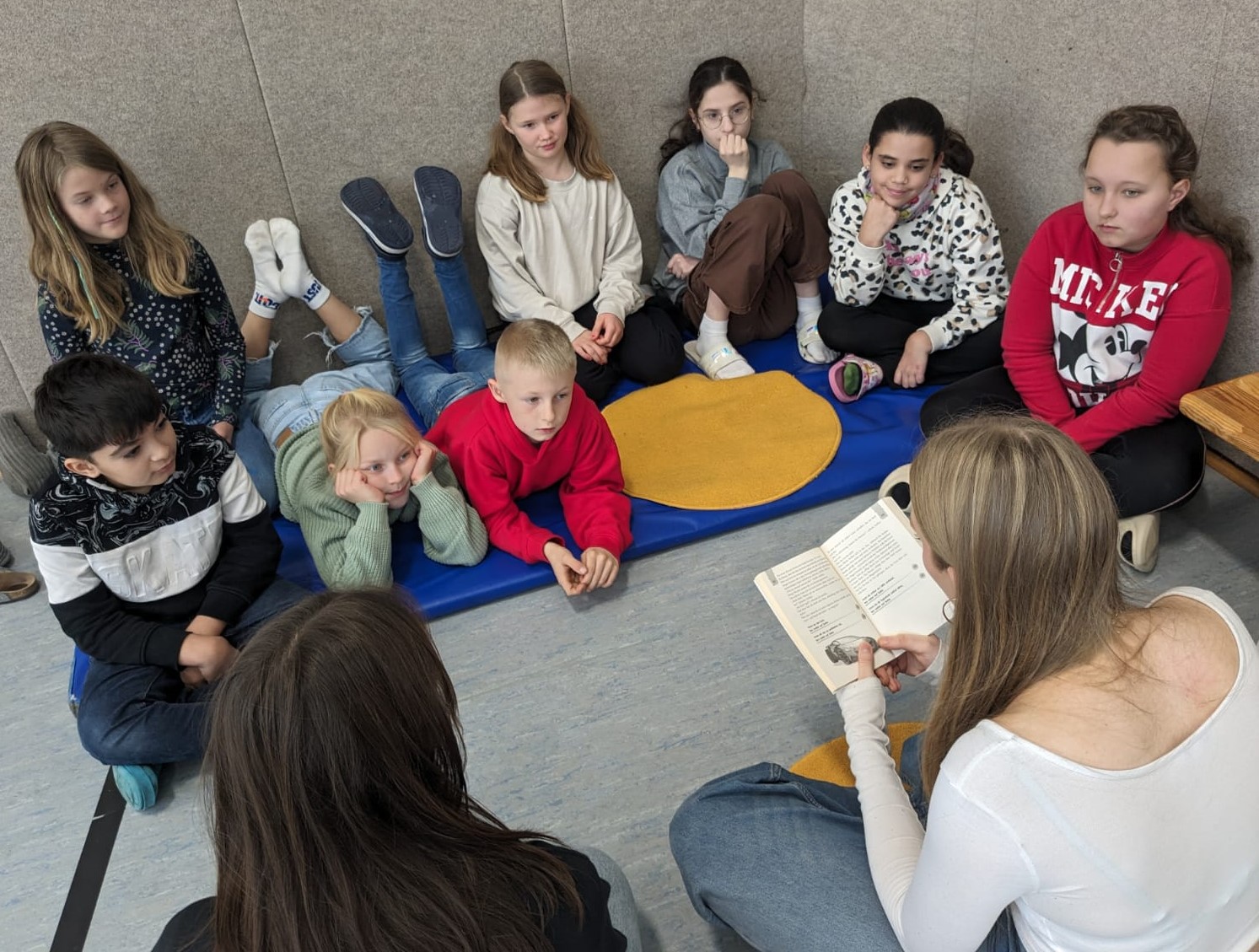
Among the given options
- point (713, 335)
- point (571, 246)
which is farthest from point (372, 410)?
point (713, 335)

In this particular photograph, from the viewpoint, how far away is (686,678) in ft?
Answer: 6.16

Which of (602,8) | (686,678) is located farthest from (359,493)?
(602,8)

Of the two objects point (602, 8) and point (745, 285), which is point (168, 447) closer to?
point (745, 285)

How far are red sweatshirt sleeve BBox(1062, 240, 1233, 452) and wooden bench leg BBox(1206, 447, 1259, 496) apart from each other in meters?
0.27

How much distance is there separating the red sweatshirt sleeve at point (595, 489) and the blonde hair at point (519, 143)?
849 mm

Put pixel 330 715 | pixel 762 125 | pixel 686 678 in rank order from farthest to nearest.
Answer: pixel 762 125
pixel 686 678
pixel 330 715

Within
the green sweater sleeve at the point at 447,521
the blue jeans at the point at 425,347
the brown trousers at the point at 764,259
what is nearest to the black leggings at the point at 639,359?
the brown trousers at the point at 764,259

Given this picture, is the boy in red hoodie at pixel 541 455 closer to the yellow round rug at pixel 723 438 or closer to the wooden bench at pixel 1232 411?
the yellow round rug at pixel 723 438

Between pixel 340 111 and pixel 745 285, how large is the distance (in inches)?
47.4

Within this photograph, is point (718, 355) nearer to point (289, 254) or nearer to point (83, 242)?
point (289, 254)

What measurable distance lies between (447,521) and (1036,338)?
1.40m

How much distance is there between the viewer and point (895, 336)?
103 inches

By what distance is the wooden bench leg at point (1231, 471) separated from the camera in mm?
2090

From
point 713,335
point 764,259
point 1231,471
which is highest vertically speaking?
point 764,259
